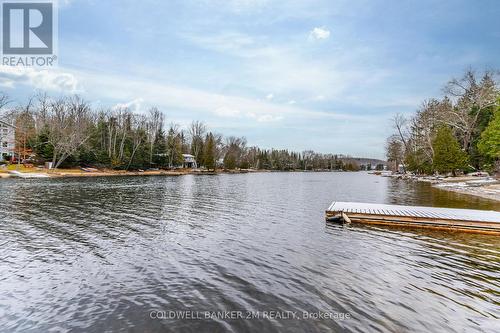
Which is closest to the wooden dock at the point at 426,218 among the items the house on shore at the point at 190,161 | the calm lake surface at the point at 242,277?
the calm lake surface at the point at 242,277

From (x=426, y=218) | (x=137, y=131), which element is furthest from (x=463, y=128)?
(x=137, y=131)

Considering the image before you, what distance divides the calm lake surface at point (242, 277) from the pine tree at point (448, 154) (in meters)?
49.0

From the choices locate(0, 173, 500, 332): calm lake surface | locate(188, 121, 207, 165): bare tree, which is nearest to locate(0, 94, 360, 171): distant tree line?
locate(188, 121, 207, 165): bare tree

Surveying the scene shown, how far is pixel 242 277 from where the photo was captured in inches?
359

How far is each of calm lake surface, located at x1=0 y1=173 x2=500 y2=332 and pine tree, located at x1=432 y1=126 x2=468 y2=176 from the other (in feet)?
161

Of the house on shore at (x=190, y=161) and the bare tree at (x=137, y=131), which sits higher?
the bare tree at (x=137, y=131)

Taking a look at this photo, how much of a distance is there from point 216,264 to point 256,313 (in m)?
3.49

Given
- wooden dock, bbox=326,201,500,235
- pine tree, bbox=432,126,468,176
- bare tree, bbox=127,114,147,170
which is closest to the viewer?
wooden dock, bbox=326,201,500,235

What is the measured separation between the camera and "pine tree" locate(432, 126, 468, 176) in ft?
182

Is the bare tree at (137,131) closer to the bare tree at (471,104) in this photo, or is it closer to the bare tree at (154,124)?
the bare tree at (154,124)

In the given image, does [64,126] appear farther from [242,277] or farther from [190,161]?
[242,277]

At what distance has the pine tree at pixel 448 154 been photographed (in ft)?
182

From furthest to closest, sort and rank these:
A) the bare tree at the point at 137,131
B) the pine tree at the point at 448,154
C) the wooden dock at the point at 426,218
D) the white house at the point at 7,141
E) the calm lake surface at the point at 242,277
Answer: the bare tree at the point at 137,131 → the white house at the point at 7,141 → the pine tree at the point at 448,154 → the wooden dock at the point at 426,218 → the calm lake surface at the point at 242,277

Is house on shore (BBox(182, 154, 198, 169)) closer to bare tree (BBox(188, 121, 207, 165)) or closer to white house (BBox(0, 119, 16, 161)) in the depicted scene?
bare tree (BBox(188, 121, 207, 165))
